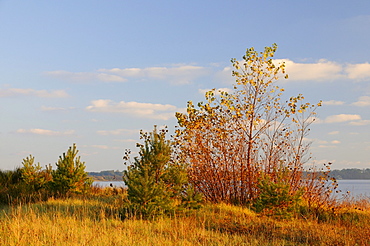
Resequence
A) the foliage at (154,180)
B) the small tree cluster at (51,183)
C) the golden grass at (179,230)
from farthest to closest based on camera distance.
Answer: the small tree cluster at (51,183) < the foliage at (154,180) < the golden grass at (179,230)

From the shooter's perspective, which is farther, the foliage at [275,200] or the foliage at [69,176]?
the foliage at [69,176]

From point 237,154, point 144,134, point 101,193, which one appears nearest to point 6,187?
point 101,193

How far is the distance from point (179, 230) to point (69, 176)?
8.22 metres

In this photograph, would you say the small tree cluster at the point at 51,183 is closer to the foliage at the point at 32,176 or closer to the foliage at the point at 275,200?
the foliage at the point at 32,176

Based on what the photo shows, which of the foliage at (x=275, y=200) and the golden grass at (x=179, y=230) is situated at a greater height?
the foliage at (x=275, y=200)

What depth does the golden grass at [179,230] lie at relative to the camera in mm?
8234

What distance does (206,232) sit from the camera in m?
9.33

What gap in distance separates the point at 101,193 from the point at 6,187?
3.93m

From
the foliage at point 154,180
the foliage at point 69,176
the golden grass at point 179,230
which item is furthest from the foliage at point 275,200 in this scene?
the foliage at point 69,176

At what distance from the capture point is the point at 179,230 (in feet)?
30.0

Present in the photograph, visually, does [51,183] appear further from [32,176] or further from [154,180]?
[154,180]

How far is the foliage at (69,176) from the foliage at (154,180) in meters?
5.41

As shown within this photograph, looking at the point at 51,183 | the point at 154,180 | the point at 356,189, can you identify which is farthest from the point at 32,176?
the point at 356,189

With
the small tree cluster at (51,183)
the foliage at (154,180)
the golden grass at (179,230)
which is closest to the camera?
the golden grass at (179,230)
